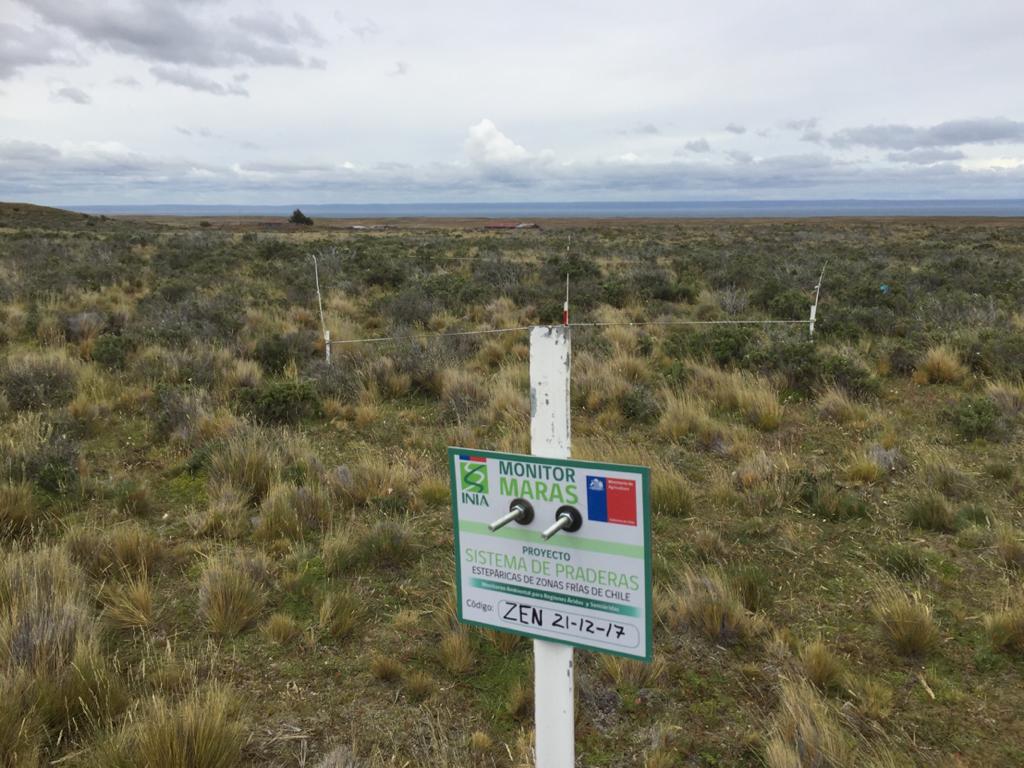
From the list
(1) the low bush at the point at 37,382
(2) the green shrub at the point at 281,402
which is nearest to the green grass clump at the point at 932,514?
(2) the green shrub at the point at 281,402

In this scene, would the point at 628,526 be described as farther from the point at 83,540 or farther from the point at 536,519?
the point at 83,540

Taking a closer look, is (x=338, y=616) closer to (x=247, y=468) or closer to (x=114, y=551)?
(x=114, y=551)

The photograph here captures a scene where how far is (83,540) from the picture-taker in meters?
4.66

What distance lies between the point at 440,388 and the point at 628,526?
23.6 feet

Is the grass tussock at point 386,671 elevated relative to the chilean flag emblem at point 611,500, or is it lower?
lower

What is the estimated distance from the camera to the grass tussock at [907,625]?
380 cm

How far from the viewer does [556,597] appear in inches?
79.1

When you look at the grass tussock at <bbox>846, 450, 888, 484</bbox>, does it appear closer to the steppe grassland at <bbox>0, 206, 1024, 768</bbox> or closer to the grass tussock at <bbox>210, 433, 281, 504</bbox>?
the steppe grassland at <bbox>0, 206, 1024, 768</bbox>

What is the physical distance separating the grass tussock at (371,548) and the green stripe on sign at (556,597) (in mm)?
2783

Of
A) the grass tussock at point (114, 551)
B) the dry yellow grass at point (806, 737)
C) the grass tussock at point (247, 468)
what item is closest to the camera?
the dry yellow grass at point (806, 737)

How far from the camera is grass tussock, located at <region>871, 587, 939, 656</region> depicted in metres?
3.80

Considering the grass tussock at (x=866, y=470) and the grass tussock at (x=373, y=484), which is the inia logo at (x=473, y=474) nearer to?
the grass tussock at (x=373, y=484)

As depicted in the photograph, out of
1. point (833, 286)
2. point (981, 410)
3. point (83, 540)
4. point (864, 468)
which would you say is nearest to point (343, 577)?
point (83, 540)

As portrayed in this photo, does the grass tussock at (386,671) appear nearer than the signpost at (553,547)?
No
